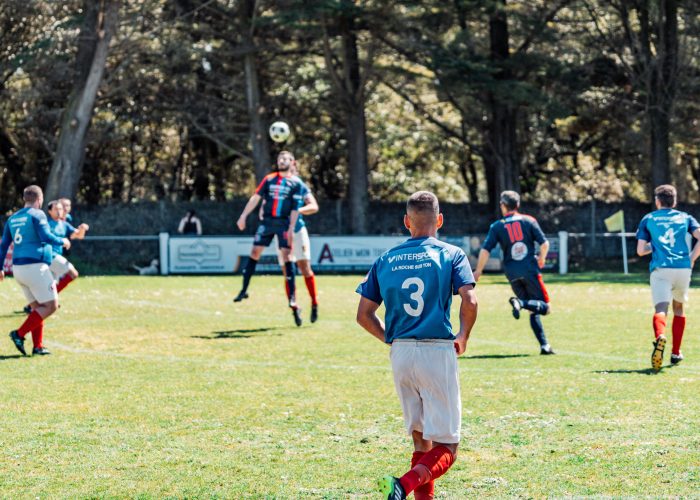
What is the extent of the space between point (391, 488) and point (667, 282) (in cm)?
698

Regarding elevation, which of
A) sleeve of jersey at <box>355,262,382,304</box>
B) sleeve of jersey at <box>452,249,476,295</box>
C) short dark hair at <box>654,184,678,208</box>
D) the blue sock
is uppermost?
short dark hair at <box>654,184,678,208</box>

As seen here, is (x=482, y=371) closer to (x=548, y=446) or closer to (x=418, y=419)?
(x=548, y=446)

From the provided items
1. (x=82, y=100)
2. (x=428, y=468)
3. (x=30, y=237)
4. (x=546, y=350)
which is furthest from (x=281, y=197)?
(x=82, y=100)

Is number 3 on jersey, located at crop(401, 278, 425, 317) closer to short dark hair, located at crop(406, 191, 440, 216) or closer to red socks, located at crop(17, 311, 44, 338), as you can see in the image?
short dark hair, located at crop(406, 191, 440, 216)

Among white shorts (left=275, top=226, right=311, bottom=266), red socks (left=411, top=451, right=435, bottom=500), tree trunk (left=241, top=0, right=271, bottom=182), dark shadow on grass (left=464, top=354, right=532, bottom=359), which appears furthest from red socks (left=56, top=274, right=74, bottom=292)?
tree trunk (left=241, top=0, right=271, bottom=182)

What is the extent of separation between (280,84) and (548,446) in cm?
3233

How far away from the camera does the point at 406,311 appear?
606 centimetres

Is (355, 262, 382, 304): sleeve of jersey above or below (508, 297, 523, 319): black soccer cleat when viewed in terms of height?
above

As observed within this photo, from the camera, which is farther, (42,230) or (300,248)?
(300,248)

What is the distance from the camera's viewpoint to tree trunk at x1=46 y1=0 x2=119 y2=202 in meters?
32.8

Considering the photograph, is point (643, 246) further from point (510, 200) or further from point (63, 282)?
point (63, 282)

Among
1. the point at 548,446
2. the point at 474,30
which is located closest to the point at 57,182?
the point at 474,30

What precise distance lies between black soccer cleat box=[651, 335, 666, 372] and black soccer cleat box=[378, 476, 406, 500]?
5.98 metres

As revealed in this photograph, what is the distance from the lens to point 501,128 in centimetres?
3906
